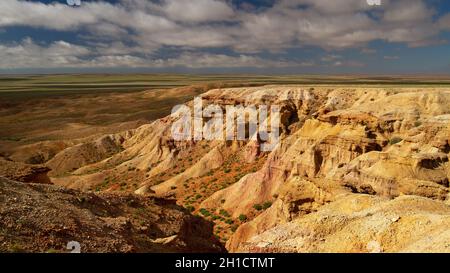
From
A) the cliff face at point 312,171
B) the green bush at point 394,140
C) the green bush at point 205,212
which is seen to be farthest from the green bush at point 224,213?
the green bush at point 394,140

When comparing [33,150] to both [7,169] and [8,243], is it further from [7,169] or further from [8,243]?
[8,243]

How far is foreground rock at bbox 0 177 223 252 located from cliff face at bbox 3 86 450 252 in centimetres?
458

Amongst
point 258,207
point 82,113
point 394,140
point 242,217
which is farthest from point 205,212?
point 82,113

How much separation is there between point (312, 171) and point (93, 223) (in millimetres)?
21432

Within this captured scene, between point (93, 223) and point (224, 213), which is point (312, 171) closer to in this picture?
point (224, 213)

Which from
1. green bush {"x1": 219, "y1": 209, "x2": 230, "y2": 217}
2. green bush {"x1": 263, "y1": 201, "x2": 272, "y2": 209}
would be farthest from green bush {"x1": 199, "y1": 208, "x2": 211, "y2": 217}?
green bush {"x1": 263, "y1": 201, "x2": 272, "y2": 209}

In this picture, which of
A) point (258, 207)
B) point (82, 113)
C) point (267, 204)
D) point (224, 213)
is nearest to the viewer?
point (267, 204)

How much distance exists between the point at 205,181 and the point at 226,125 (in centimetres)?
1031

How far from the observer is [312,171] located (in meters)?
34.0

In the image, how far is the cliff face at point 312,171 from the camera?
14210 mm

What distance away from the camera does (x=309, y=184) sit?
22.7 m

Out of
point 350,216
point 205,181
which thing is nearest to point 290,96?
point 205,181

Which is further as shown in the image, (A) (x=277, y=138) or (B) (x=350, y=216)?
(A) (x=277, y=138)

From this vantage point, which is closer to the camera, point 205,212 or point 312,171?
point 312,171
